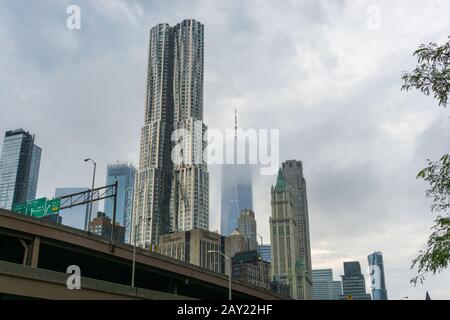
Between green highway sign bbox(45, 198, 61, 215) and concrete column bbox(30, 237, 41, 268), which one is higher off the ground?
green highway sign bbox(45, 198, 61, 215)

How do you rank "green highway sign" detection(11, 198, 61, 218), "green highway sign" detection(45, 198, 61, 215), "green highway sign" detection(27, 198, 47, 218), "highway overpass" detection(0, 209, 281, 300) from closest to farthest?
"highway overpass" detection(0, 209, 281, 300), "green highway sign" detection(45, 198, 61, 215), "green highway sign" detection(11, 198, 61, 218), "green highway sign" detection(27, 198, 47, 218)

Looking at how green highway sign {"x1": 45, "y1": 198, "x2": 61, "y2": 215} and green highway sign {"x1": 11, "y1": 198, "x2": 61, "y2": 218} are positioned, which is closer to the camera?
green highway sign {"x1": 45, "y1": 198, "x2": 61, "y2": 215}

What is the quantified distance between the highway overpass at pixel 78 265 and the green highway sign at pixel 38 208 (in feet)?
14.4

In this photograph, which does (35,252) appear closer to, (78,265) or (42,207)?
(42,207)

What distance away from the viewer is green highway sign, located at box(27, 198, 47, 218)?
179ft

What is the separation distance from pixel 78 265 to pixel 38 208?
330 inches

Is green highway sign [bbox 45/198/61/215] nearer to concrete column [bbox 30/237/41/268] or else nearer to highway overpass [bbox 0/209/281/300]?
highway overpass [bbox 0/209/281/300]

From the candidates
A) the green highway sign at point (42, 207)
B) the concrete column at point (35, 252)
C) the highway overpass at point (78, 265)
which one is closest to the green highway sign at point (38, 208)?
the green highway sign at point (42, 207)

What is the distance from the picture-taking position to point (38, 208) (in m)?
54.9

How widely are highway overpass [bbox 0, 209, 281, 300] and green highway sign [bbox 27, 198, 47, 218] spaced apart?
440 cm

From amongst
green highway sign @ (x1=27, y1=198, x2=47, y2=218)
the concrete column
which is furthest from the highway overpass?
green highway sign @ (x1=27, y1=198, x2=47, y2=218)

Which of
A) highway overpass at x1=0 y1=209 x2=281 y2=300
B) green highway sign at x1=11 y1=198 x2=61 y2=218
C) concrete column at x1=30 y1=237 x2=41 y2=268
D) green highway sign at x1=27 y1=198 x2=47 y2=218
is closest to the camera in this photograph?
highway overpass at x1=0 y1=209 x2=281 y2=300

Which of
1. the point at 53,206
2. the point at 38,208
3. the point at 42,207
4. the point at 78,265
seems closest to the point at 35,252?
the point at 53,206
